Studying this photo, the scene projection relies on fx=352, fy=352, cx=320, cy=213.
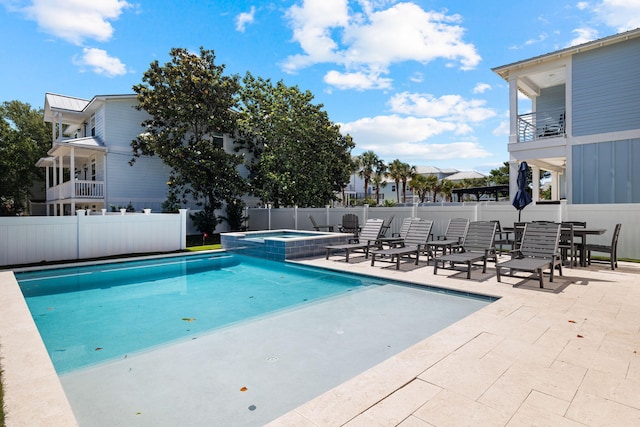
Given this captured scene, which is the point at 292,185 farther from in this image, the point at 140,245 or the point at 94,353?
the point at 94,353

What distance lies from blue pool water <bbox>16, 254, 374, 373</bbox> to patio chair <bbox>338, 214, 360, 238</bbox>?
458 centimetres

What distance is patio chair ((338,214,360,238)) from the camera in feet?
47.4

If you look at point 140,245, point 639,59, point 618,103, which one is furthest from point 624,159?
point 140,245

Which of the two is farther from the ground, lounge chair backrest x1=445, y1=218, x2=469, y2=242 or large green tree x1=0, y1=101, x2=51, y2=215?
large green tree x1=0, y1=101, x2=51, y2=215

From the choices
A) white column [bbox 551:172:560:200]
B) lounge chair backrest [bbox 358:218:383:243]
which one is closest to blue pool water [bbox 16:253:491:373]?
Result: lounge chair backrest [bbox 358:218:383:243]

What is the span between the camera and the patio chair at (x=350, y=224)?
14.5 metres

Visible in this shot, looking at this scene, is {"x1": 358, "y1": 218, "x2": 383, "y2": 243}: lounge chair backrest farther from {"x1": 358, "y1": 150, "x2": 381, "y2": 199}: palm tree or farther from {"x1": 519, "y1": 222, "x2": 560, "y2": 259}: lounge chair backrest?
{"x1": 358, "y1": 150, "x2": 381, "y2": 199}: palm tree

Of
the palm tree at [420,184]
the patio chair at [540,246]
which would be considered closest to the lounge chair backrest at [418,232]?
the patio chair at [540,246]

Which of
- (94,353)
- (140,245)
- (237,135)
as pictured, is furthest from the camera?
(237,135)

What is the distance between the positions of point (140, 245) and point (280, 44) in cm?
1181

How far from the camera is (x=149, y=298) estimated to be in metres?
Result: 7.17

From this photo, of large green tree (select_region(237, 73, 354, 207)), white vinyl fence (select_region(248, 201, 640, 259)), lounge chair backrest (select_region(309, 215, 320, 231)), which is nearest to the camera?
white vinyl fence (select_region(248, 201, 640, 259))

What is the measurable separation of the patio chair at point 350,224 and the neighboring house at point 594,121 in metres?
6.51

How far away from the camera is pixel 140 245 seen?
474 inches
